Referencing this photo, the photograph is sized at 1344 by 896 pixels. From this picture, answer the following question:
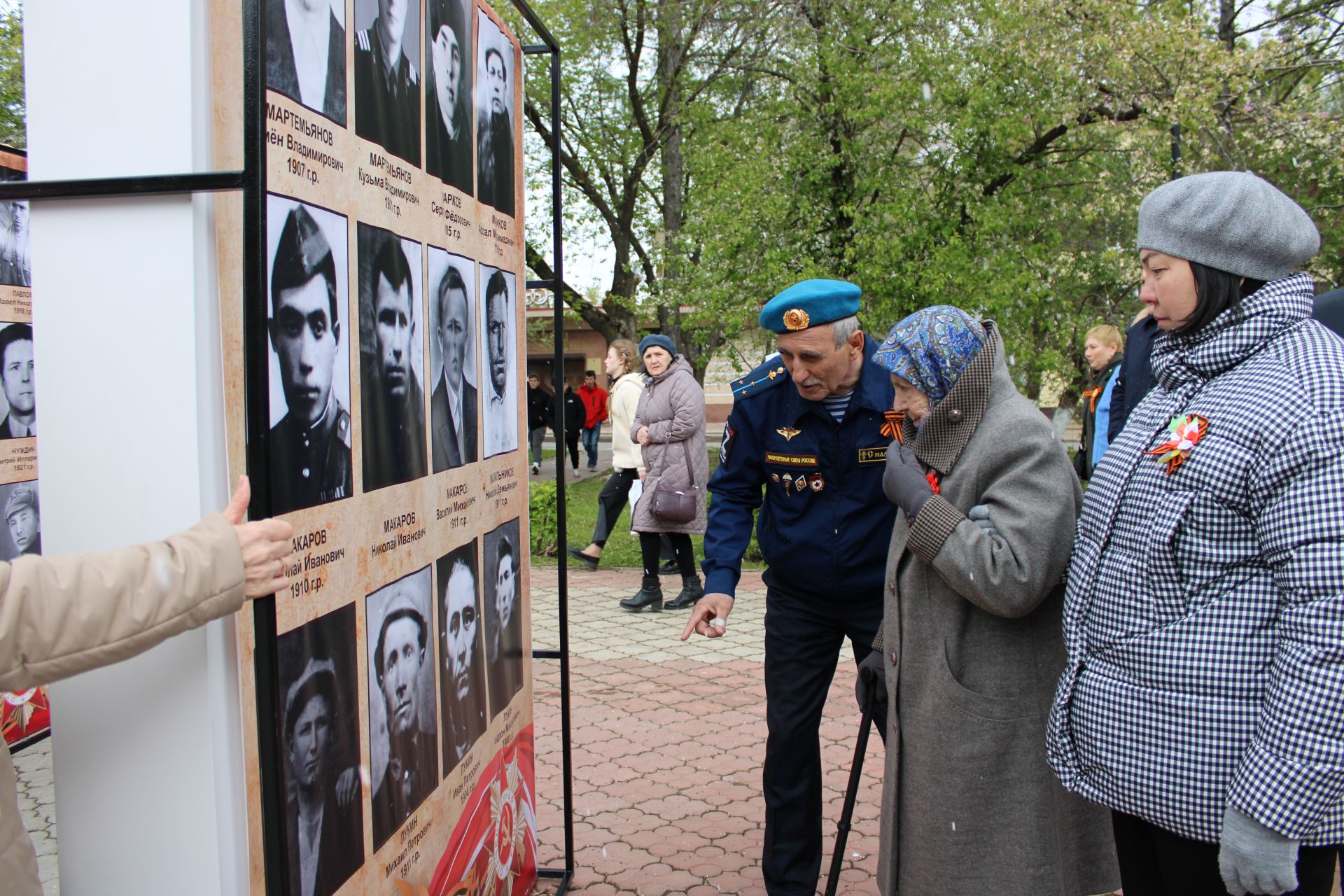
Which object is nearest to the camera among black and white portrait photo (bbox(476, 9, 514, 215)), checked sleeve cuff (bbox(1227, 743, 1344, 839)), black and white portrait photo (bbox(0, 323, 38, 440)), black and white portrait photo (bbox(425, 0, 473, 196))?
checked sleeve cuff (bbox(1227, 743, 1344, 839))

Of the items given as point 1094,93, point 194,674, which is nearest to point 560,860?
point 194,674

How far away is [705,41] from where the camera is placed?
1598cm

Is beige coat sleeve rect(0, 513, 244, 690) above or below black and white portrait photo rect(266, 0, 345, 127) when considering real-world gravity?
below

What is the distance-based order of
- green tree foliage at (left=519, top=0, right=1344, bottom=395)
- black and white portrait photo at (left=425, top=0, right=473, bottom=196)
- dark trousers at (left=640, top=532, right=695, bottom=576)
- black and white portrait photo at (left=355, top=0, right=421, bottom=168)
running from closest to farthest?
black and white portrait photo at (left=355, top=0, right=421, bottom=168) → black and white portrait photo at (left=425, top=0, right=473, bottom=196) → dark trousers at (left=640, top=532, right=695, bottom=576) → green tree foliage at (left=519, top=0, right=1344, bottom=395)

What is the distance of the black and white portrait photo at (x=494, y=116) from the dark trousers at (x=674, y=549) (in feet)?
14.9

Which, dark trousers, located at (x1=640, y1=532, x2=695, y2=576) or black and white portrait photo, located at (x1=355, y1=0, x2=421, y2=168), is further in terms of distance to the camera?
dark trousers, located at (x1=640, y1=532, x2=695, y2=576)

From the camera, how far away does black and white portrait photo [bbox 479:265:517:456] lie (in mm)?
2859

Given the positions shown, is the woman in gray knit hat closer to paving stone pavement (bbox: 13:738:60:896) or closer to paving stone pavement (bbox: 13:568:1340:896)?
paving stone pavement (bbox: 13:568:1340:896)

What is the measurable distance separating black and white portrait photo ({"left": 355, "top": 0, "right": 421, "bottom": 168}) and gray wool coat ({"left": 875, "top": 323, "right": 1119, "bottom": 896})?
1.36 meters

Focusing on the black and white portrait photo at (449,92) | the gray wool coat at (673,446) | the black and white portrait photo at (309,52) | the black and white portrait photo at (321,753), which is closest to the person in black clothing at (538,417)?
the gray wool coat at (673,446)

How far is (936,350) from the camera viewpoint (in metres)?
2.51

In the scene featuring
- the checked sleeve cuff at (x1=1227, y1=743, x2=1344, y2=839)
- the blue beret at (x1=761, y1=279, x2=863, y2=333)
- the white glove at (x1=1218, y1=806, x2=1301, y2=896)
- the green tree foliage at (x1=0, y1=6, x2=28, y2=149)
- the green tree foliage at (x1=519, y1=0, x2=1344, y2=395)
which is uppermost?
the green tree foliage at (x1=519, y1=0, x2=1344, y2=395)

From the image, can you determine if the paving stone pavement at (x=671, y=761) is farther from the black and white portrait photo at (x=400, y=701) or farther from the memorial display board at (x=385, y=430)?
the black and white portrait photo at (x=400, y=701)

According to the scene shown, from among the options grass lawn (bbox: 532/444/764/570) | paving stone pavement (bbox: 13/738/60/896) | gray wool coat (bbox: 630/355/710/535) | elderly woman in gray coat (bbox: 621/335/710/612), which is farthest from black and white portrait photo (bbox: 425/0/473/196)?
gray wool coat (bbox: 630/355/710/535)
